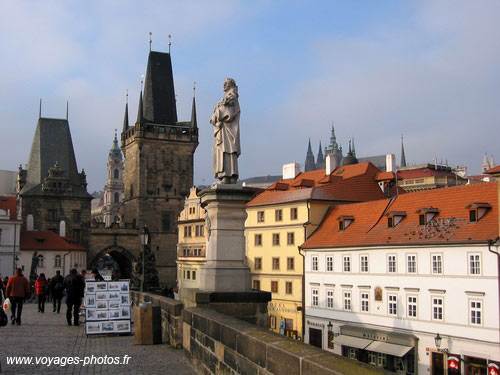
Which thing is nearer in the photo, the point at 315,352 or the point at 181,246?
the point at 315,352

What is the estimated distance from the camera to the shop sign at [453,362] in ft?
97.8

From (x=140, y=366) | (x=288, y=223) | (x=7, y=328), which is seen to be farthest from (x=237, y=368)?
(x=288, y=223)

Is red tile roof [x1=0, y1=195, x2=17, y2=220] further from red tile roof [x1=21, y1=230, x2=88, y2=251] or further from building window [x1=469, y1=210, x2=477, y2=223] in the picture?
building window [x1=469, y1=210, x2=477, y2=223]

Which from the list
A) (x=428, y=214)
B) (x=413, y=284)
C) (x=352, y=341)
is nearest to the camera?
(x=413, y=284)

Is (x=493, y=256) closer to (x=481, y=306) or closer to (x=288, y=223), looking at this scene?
(x=481, y=306)

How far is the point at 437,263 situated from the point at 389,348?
4932 millimetres

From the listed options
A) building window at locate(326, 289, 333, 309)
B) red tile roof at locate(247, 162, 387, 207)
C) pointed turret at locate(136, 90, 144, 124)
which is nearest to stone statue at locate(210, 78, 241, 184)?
building window at locate(326, 289, 333, 309)

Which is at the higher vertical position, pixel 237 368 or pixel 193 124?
pixel 193 124

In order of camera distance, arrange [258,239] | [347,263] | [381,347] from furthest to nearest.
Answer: [258,239], [347,263], [381,347]

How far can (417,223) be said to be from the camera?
1404 inches

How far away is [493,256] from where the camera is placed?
29078mm

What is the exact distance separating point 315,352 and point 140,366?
16.8 feet

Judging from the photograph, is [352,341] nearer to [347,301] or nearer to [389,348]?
[347,301]

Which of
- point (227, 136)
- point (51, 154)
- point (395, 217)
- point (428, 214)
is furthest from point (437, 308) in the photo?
point (51, 154)
